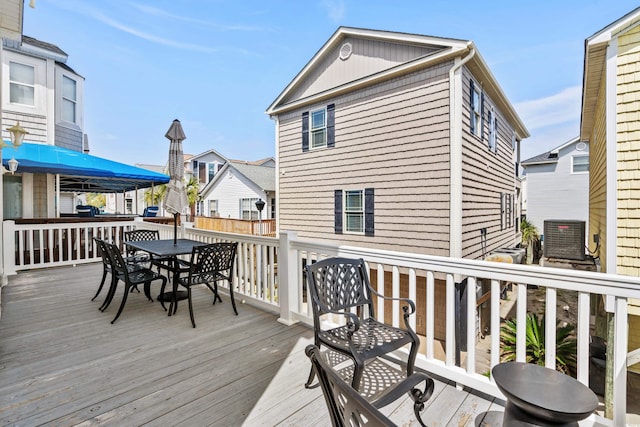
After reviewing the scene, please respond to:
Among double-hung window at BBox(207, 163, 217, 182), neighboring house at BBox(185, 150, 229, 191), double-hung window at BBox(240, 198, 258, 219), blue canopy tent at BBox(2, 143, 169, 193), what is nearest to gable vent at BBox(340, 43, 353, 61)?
blue canopy tent at BBox(2, 143, 169, 193)

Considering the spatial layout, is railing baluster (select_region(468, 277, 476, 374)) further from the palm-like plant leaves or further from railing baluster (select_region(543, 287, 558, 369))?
the palm-like plant leaves

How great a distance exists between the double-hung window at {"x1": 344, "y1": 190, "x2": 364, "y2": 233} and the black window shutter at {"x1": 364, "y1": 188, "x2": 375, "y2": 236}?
0.15m

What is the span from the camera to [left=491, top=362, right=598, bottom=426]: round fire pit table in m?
1.15

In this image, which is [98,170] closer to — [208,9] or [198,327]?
[208,9]

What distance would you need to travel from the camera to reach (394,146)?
725 cm

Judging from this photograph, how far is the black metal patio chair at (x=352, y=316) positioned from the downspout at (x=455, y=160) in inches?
169

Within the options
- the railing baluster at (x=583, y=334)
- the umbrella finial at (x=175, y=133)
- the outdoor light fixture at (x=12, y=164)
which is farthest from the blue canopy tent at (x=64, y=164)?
the railing baluster at (x=583, y=334)

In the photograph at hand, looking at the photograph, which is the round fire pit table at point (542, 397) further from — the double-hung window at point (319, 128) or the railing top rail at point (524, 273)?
the double-hung window at point (319, 128)

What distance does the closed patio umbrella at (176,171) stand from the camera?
4316 mm

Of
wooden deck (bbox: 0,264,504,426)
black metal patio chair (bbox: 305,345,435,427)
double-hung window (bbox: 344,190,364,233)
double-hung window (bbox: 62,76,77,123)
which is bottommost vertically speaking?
wooden deck (bbox: 0,264,504,426)

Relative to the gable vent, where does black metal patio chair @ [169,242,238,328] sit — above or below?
below

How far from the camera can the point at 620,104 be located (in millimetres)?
3936

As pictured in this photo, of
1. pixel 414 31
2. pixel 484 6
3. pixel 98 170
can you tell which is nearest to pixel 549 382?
pixel 414 31

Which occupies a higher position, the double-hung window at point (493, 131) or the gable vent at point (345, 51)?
the gable vent at point (345, 51)
